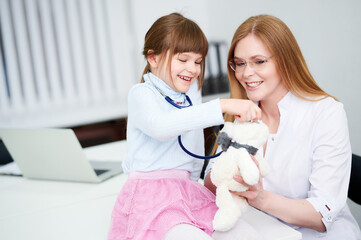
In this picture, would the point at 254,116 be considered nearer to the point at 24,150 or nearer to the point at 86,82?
the point at 24,150


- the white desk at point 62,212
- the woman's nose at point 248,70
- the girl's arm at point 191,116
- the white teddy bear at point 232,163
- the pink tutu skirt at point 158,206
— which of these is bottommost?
the white desk at point 62,212

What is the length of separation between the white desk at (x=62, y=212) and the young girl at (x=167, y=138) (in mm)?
149

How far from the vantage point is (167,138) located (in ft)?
3.12

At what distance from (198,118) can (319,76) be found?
1489 mm

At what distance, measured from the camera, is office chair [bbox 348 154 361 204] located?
1.20 metres

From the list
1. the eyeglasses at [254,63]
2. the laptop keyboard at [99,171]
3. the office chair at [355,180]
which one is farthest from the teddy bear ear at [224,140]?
the laptop keyboard at [99,171]

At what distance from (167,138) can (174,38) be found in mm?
376

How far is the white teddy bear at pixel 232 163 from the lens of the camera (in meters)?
0.83

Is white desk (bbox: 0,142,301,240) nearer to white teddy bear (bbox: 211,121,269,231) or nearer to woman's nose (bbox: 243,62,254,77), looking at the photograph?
white teddy bear (bbox: 211,121,269,231)

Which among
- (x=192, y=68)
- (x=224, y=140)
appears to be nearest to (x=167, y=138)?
(x=224, y=140)

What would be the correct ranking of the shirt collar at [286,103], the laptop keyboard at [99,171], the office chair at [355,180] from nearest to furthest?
the office chair at [355,180], the shirt collar at [286,103], the laptop keyboard at [99,171]

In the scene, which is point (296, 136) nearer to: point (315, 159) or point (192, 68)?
point (315, 159)

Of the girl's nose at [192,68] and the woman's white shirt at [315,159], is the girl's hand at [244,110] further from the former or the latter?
the woman's white shirt at [315,159]

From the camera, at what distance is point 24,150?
1539mm
